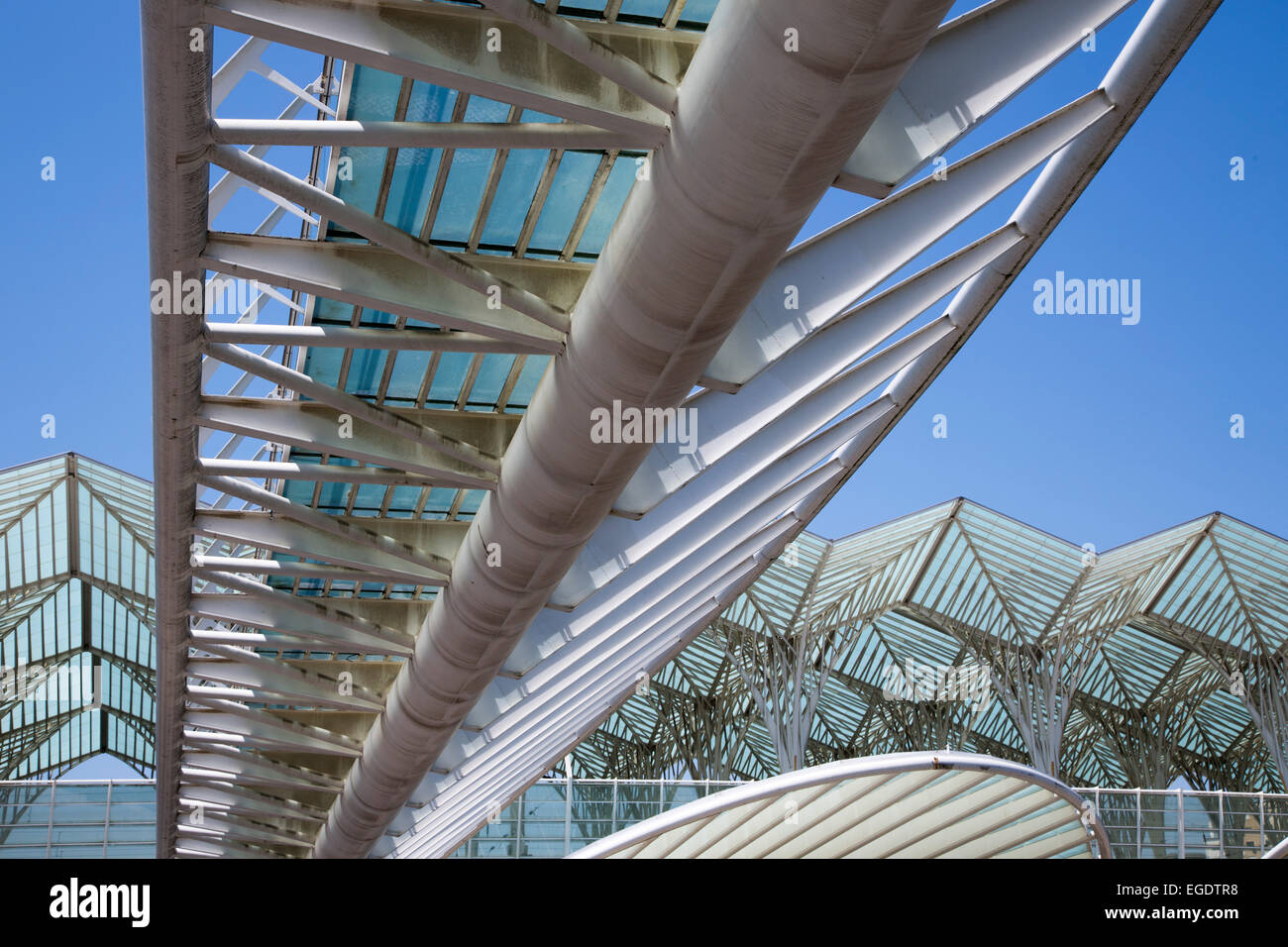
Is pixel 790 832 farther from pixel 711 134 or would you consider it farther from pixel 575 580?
pixel 711 134

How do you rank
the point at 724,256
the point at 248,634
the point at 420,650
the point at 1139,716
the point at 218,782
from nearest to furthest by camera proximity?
the point at 724,256, the point at 420,650, the point at 248,634, the point at 218,782, the point at 1139,716

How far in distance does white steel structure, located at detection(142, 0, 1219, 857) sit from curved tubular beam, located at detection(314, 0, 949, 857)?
21 millimetres

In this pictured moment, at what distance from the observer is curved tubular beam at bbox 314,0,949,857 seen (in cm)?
525

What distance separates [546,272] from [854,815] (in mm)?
8493

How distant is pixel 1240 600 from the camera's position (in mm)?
45719

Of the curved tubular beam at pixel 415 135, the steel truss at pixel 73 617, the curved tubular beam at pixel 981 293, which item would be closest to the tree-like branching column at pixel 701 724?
the steel truss at pixel 73 617

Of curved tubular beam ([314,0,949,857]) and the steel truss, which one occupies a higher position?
the steel truss

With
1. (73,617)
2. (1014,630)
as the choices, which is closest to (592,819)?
(1014,630)

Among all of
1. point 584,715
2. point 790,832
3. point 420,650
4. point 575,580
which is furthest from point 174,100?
point 584,715

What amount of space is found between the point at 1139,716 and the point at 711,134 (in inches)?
2304

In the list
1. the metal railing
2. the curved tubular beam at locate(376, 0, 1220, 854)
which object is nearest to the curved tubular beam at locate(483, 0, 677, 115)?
the curved tubular beam at locate(376, 0, 1220, 854)

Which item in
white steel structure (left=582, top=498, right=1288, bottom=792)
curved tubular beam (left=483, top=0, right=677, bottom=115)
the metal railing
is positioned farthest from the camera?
white steel structure (left=582, top=498, right=1288, bottom=792)

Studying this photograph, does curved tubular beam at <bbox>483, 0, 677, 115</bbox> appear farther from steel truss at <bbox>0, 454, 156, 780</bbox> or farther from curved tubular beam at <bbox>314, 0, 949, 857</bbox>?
steel truss at <bbox>0, 454, 156, 780</bbox>

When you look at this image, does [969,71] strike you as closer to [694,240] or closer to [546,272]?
[694,240]
